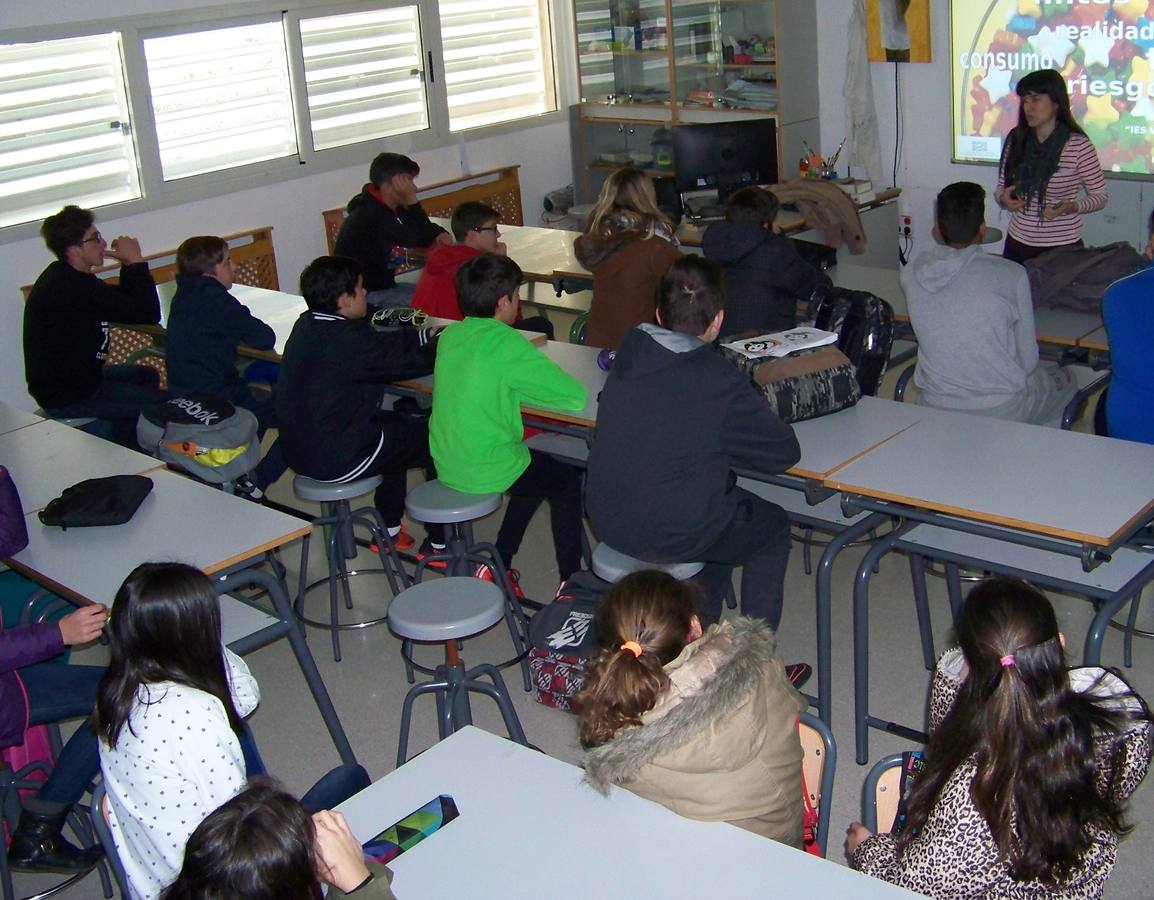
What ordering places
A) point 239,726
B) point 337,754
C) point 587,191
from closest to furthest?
1. point 239,726
2. point 337,754
3. point 587,191

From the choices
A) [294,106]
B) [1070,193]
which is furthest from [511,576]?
[294,106]

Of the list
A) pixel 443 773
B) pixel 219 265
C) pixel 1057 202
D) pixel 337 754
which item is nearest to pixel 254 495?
pixel 219 265

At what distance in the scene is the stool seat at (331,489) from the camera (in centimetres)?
390

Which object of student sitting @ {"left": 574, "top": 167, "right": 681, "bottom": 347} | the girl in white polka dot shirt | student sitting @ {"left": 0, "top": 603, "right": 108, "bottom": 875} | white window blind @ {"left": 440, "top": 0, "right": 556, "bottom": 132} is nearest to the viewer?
the girl in white polka dot shirt

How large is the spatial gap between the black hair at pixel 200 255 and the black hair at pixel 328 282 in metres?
0.84

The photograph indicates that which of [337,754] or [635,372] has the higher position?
[635,372]

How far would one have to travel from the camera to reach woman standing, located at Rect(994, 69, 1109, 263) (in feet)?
16.1

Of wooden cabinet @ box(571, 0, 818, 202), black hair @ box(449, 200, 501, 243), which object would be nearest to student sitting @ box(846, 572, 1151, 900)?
black hair @ box(449, 200, 501, 243)

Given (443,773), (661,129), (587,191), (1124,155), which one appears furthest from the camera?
(587,191)

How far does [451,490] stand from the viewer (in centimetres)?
371

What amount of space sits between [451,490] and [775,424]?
3.57 feet

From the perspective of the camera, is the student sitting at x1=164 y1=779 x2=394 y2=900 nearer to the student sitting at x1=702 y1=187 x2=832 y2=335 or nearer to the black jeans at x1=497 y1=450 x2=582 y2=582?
the black jeans at x1=497 y1=450 x2=582 y2=582

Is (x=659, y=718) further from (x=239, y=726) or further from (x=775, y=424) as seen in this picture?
(x=775, y=424)

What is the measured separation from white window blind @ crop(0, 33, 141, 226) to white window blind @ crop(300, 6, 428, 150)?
3.84ft
